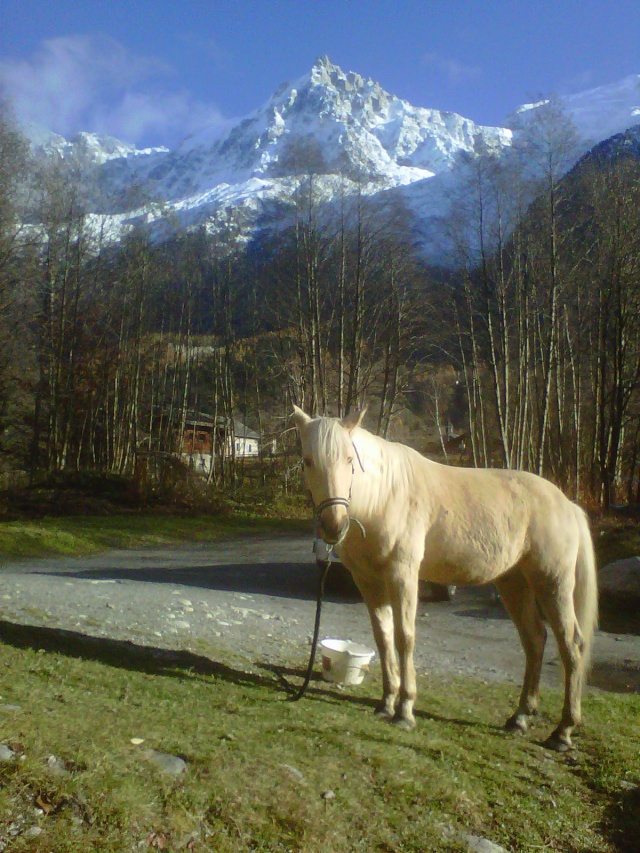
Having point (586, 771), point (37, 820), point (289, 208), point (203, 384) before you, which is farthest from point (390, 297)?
point (37, 820)

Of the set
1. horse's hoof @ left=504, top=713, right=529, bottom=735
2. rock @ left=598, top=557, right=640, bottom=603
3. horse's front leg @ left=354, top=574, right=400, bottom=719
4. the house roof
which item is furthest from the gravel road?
the house roof

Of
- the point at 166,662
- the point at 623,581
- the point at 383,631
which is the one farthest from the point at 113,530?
the point at 383,631

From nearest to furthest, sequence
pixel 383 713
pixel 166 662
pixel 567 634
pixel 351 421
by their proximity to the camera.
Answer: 1. pixel 351 421
2. pixel 383 713
3. pixel 567 634
4. pixel 166 662

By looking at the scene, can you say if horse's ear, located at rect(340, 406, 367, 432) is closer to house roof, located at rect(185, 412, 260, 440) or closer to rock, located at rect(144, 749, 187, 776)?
rock, located at rect(144, 749, 187, 776)

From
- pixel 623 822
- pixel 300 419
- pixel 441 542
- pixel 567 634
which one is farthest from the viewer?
pixel 567 634

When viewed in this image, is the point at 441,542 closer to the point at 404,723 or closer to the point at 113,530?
the point at 404,723

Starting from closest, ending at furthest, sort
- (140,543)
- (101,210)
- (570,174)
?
(570,174) → (140,543) → (101,210)

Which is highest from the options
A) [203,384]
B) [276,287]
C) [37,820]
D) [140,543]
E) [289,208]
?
[289,208]

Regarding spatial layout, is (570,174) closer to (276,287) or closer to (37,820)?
(276,287)

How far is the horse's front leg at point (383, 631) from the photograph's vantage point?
4.59m

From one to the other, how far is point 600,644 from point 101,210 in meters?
22.9

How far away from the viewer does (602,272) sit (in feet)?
56.0

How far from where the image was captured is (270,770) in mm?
3070

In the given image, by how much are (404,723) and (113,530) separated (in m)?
16.0
